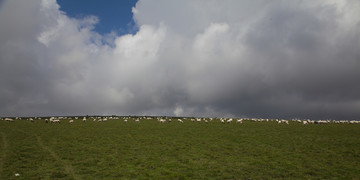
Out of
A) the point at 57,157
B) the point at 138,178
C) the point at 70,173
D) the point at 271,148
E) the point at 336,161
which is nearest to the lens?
the point at 138,178

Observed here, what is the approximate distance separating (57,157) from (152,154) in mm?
10086

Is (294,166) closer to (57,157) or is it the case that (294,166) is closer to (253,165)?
(253,165)

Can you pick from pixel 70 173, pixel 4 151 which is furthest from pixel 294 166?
pixel 4 151

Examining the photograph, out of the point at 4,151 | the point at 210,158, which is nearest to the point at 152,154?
the point at 210,158

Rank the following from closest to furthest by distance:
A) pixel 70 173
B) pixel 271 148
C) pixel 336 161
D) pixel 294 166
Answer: pixel 70 173, pixel 294 166, pixel 336 161, pixel 271 148

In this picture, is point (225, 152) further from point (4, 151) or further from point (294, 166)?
point (4, 151)

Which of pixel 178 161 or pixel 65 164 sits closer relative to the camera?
pixel 65 164

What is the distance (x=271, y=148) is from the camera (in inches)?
1125

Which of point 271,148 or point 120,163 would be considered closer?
point 120,163

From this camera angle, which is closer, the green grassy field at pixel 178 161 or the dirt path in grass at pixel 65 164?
the green grassy field at pixel 178 161

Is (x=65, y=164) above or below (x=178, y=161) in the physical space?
below

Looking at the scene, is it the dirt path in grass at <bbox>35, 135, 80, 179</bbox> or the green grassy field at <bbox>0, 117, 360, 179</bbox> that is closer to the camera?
the green grassy field at <bbox>0, 117, 360, 179</bbox>

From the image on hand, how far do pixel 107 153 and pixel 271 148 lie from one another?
20282 millimetres

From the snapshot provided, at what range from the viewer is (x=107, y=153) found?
25750 millimetres
